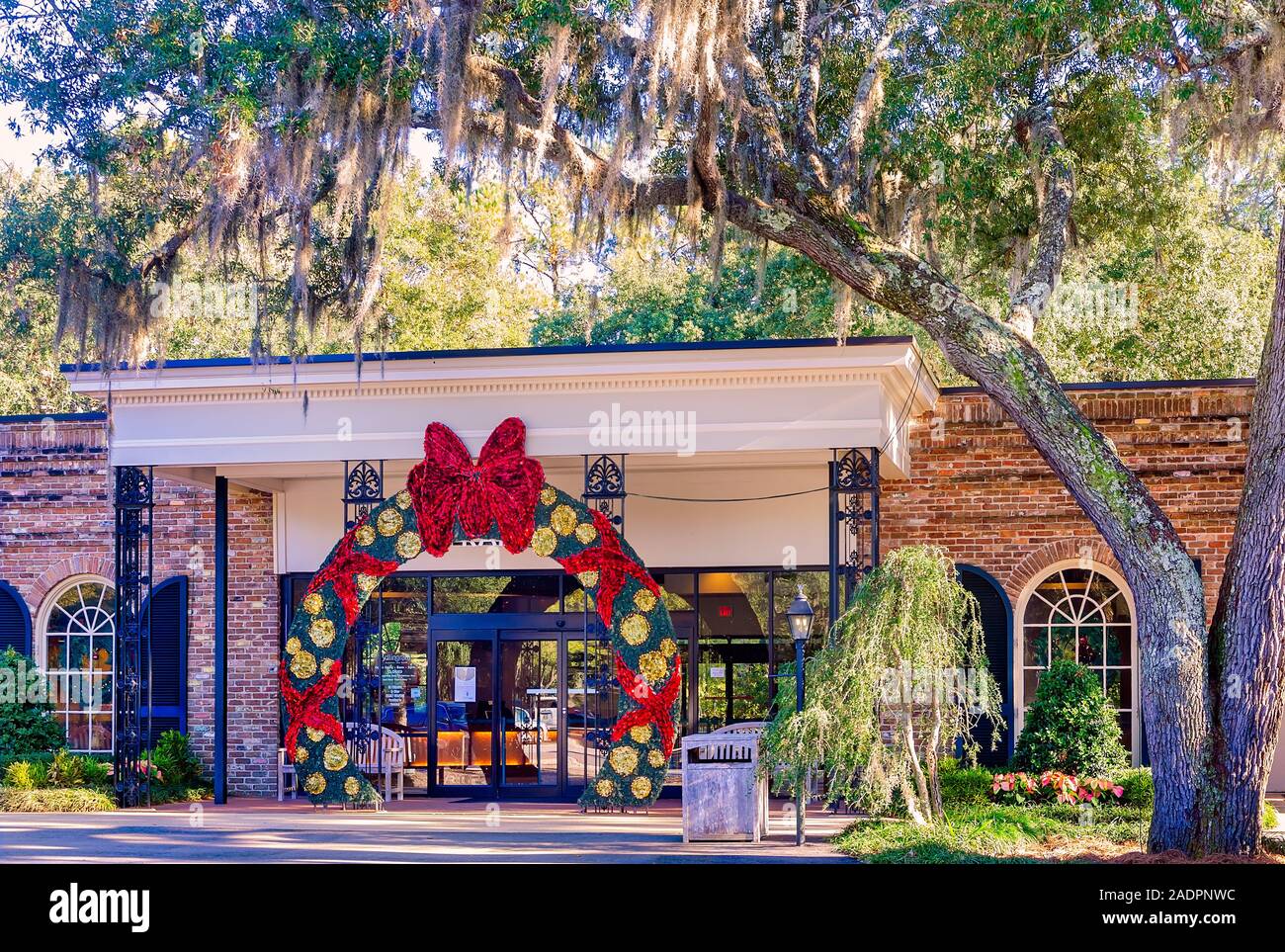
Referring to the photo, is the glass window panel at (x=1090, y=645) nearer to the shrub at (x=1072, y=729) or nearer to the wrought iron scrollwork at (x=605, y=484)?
the shrub at (x=1072, y=729)

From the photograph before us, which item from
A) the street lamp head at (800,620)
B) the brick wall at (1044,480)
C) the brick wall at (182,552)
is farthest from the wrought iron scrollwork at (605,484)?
the brick wall at (182,552)

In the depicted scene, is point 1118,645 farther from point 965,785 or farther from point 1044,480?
point 965,785

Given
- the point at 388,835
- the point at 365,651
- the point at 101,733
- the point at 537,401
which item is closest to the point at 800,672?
the point at 388,835

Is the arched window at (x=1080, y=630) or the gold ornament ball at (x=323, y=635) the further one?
the arched window at (x=1080, y=630)

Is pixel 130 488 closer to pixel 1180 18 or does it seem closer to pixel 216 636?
pixel 216 636

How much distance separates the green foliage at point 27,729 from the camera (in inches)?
666

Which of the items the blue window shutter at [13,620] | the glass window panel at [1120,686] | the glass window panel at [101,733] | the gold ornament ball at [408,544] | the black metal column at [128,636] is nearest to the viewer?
the gold ornament ball at [408,544]

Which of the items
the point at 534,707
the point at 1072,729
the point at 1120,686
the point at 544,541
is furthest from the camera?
the point at 534,707

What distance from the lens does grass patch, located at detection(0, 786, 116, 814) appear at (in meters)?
15.8

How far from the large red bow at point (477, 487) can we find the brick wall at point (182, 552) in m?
3.60

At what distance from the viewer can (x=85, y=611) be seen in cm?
1856

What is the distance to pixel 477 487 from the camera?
1532 centimetres

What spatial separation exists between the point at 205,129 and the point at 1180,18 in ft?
27.6

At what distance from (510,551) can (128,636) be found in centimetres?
447
